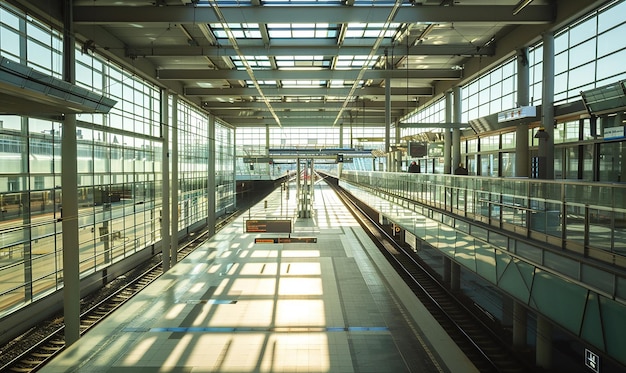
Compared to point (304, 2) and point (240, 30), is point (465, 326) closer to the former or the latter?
point (304, 2)

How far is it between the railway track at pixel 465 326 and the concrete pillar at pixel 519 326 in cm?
31

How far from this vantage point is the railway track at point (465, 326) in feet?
31.5

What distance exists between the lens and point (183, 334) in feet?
34.9

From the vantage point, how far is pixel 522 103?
52.3 ft

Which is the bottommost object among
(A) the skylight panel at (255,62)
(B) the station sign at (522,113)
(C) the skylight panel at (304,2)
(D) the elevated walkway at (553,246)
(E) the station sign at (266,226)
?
(E) the station sign at (266,226)

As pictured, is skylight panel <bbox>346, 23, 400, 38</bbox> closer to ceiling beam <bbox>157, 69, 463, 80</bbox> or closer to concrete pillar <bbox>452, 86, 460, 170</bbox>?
ceiling beam <bbox>157, 69, 463, 80</bbox>

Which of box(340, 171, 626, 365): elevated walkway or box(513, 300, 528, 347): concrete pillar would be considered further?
box(513, 300, 528, 347): concrete pillar

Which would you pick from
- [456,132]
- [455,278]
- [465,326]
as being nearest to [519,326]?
[465,326]

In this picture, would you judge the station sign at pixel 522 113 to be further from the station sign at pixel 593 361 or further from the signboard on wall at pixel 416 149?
the station sign at pixel 593 361

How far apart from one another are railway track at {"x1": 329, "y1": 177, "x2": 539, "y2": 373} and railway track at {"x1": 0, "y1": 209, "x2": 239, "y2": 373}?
10.4 meters

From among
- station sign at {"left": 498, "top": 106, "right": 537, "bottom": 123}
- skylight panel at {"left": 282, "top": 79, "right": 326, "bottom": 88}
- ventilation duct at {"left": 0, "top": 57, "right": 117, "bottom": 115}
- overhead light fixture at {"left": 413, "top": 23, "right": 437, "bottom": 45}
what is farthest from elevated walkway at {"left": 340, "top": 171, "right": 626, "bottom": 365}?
skylight panel at {"left": 282, "top": 79, "right": 326, "bottom": 88}

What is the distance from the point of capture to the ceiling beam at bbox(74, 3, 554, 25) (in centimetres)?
1305

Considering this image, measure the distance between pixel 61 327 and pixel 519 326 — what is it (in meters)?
13.2

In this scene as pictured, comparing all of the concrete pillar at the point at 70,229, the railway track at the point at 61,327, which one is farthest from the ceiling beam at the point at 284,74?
the concrete pillar at the point at 70,229
